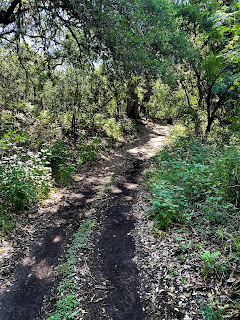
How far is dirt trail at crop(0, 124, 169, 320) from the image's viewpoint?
2901 mm

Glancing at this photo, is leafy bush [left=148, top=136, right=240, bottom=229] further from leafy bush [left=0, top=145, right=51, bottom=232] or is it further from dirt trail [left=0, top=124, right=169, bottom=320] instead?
leafy bush [left=0, top=145, right=51, bottom=232]

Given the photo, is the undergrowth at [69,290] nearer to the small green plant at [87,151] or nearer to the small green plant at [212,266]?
the small green plant at [212,266]

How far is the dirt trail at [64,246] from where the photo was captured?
2.90m

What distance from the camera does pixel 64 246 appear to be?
413cm

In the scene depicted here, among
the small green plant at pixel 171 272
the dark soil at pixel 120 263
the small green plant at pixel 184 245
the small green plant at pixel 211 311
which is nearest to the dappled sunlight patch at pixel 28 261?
the dark soil at pixel 120 263

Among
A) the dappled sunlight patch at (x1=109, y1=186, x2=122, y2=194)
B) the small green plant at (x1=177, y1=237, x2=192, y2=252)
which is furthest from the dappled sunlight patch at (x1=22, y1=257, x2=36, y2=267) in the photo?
the dappled sunlight patch at (x1=109, y1=186, x2=122, y2=194)

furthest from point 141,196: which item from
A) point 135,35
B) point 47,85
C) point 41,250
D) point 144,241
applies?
point 47,85

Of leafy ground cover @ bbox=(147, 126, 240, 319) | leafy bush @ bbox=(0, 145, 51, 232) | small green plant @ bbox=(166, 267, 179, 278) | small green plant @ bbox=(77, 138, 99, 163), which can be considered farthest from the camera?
small green plant @ bbox=(77, 138, 99, 163)

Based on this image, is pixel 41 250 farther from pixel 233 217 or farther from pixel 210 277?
pixel 233 217

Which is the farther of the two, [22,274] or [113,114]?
[113,114]

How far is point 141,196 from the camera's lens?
637 cm

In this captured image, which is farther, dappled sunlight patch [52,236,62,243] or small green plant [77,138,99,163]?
small green plant [77,138,99,163]

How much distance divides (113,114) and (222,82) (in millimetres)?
8654

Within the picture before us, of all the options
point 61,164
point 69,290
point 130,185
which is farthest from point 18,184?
point 130,185
